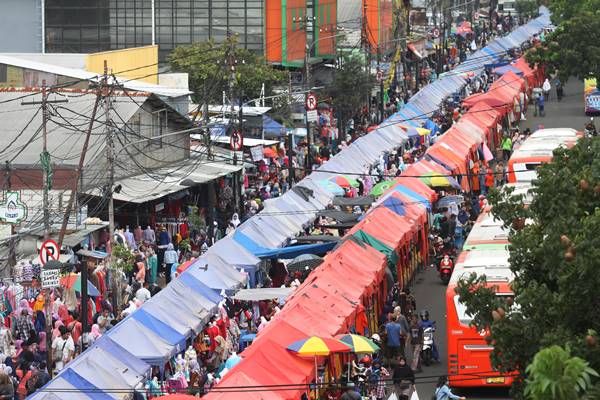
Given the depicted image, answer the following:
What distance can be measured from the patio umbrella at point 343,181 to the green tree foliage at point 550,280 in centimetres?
2202

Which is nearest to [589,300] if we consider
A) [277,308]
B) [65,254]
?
[277,308]

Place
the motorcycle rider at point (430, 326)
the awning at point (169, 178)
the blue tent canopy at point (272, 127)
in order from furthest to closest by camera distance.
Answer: the blue tent canopy at point (272, 127) → the awning at point (169, 178) → the motorcycle rider at point (430, 326)

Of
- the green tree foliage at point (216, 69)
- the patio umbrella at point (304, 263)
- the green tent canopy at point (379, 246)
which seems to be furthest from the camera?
the green tree foliage at point (216, 69)

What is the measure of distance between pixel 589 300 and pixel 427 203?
2162cm

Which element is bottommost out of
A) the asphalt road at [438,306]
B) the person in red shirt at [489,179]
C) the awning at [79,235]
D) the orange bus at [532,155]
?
the asphalt road at [438,306]

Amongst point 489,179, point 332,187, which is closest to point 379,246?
point 332,187

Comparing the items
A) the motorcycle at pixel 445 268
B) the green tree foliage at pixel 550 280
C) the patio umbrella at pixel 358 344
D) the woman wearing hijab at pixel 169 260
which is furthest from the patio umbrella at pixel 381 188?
the green tree foliage at pixel 550 280

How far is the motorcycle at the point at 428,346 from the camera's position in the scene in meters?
29.6

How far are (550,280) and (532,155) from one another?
2265 centimetres

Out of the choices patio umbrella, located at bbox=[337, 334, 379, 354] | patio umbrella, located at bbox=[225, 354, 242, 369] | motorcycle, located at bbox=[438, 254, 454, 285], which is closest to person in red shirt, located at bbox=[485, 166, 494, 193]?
motorcycle, located at bbox=[438, 254, 454, 285]

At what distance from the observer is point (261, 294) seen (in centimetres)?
3058

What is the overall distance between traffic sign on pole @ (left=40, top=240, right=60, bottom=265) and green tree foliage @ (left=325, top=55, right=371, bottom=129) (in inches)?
1276

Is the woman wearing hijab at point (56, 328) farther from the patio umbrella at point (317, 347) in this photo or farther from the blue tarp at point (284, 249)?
the blue tarp at point (284, 249)

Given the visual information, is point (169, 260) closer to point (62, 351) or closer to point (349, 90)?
point (62, 351)
